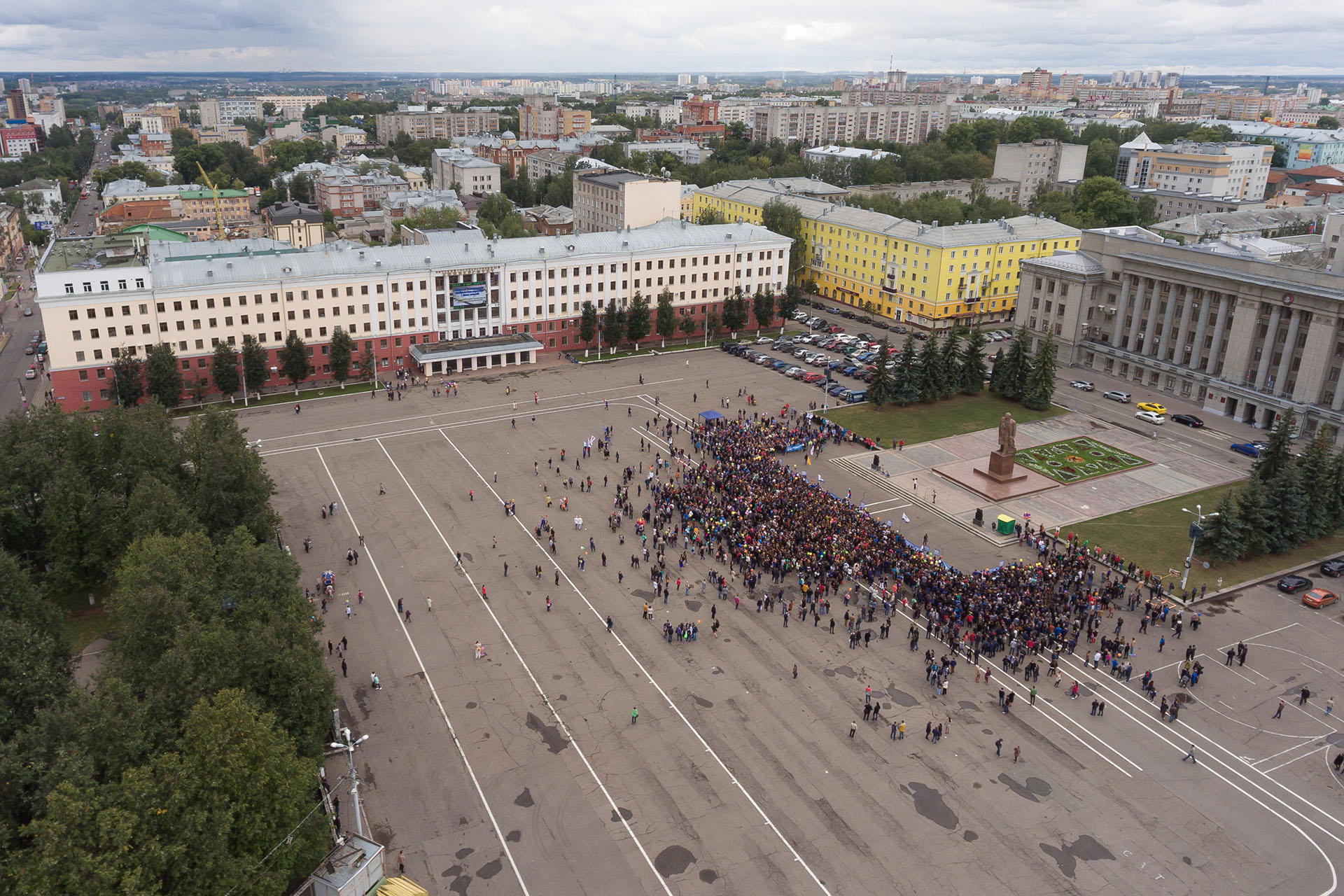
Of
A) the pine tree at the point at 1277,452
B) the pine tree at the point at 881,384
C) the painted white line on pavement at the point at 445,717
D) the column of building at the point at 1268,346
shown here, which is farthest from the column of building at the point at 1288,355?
the painted white line on pavement at the point at 445,717

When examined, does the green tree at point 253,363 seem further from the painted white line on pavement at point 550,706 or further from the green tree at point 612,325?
the green tree at point 612,325

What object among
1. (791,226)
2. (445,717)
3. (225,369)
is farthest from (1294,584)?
(791,226)

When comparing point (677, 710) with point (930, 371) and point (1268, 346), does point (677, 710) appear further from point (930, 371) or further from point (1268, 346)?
point (1268, 346)

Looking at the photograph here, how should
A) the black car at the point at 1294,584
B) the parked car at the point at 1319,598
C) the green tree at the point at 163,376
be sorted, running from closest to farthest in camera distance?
the parked car at the point at 1319,598
the black car at the point at 1294,584
the green tree at the point at 163,376

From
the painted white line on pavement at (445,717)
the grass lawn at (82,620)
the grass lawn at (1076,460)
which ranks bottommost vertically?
the grass lawn at (82,620)

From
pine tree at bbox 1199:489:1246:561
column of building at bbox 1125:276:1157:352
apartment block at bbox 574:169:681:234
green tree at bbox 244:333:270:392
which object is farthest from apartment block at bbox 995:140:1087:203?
green tree at bbox 244:333:270:392

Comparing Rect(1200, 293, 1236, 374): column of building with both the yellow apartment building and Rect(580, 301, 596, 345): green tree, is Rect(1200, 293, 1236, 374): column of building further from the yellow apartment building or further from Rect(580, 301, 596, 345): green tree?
Rect(580, 301, 596, 345): green tree
